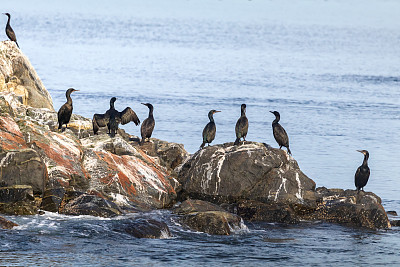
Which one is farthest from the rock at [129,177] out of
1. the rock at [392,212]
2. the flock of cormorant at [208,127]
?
the rock at [392,212]

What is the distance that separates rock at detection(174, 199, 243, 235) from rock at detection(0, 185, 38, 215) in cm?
294

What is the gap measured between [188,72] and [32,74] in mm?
24971

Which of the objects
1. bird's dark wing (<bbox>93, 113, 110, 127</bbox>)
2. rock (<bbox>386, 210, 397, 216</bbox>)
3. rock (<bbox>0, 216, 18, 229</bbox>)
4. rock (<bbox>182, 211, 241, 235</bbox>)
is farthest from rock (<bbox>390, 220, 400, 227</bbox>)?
rock (<bbox>0, 216, 18, 229</bbox>)

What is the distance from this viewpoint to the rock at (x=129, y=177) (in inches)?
651

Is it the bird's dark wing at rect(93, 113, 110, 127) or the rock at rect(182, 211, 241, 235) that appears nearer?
the rock at rect(182, 211, 241, 235)

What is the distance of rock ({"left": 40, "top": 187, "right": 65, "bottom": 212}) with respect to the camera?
15367 mm

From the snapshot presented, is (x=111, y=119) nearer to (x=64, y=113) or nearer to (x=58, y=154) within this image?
(x=64, y=113)

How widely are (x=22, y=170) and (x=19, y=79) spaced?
790 cm

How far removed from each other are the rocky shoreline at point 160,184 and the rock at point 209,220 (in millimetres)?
20

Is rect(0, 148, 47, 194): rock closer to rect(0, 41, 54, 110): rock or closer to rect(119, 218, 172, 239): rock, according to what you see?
rect(119, 218, 172, 239): rock

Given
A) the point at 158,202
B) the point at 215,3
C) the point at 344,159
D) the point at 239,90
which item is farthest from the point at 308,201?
the point at 215,3

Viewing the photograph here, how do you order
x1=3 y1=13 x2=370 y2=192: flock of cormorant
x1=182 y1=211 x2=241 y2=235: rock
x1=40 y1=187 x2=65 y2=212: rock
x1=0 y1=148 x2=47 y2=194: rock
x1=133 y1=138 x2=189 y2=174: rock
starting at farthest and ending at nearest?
1. x1=133 y1=138 x2=189 y2=174: rock
2. x1=3 y1=13 x2=370 y2=192: flock of cormorant
3. x1=0 y1=148 x2=47 y2=194: rock
4. x1=40 y1=187 x2=65 y2=212: rock
5. x1=182 y1=211 x2=241 y2=235: rock

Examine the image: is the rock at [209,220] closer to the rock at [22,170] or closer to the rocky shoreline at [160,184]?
the rocky shoreline at [160,184]

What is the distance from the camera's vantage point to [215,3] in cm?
14012
